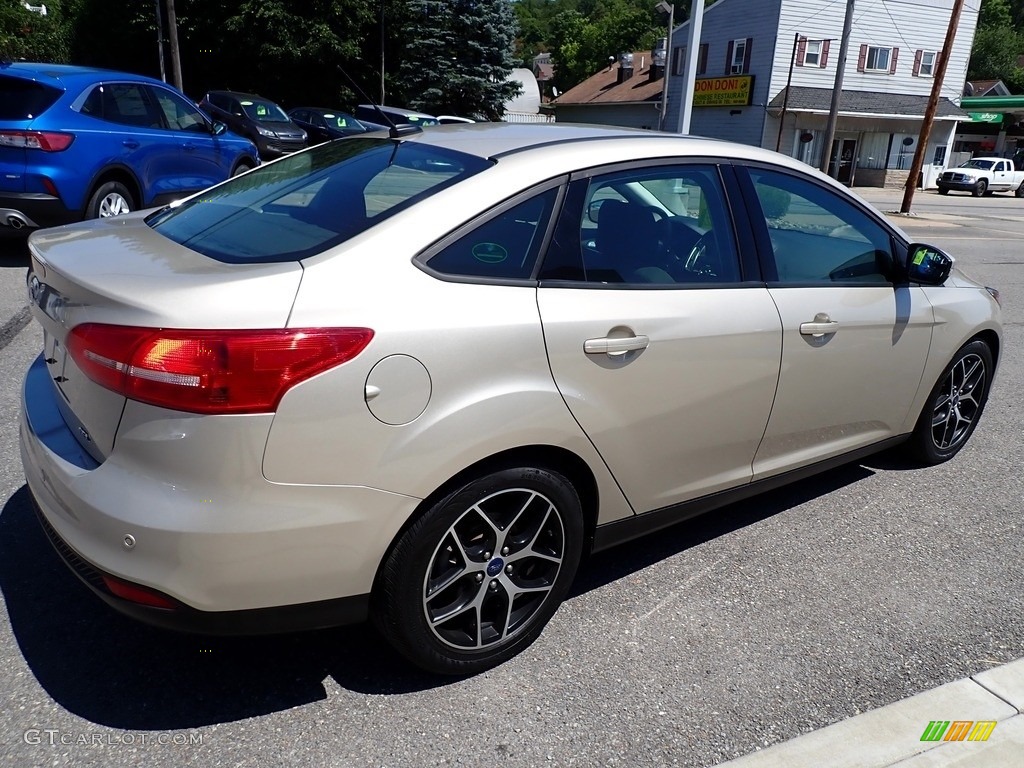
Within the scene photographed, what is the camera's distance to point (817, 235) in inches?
153

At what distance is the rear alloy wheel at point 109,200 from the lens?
7.79m

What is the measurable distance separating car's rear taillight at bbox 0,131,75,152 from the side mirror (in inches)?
273

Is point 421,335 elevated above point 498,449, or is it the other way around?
point 421,335

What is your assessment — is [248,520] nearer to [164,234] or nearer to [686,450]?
[164,234]

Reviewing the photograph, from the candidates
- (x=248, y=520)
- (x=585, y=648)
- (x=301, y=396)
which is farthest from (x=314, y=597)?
(x=585, y=648)

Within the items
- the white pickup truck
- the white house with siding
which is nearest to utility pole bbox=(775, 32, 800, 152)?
the white house with siding

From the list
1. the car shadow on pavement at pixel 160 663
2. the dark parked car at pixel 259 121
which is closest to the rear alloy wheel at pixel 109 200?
the car shadow on pavement at pixel 160 663

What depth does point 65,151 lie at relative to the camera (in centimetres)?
747

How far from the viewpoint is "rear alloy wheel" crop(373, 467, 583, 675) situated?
8.05ft

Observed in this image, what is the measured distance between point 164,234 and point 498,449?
1420mm

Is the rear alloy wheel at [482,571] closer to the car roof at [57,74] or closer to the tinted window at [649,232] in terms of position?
the tinted window at [649,232]

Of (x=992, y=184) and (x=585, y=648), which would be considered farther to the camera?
(x=992, y=184)

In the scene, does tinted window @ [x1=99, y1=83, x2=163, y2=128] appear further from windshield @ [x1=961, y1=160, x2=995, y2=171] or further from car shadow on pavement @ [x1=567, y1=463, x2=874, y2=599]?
windshield @ [x1=961, y1=160, x2=995, y2=171]

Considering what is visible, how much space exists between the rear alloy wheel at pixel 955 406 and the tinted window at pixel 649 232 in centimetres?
178
